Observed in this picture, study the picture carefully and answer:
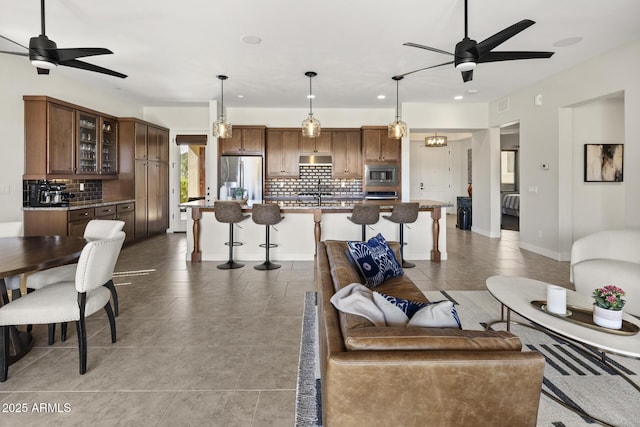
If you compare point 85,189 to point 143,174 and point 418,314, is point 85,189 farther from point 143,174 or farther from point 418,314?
point 418,314

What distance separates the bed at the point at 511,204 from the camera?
35.8 feet

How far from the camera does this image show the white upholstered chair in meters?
2.97

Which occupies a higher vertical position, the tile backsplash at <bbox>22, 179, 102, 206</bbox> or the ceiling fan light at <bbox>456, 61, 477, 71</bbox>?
the ceiling fan light at <bbox>456, 61, 477, 71</bbox>

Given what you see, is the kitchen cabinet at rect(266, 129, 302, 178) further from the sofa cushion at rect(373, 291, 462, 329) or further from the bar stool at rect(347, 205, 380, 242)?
the sofa cushion at rect(373, 291, 462, 329)

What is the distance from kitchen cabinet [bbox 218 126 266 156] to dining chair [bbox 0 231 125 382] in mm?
5281

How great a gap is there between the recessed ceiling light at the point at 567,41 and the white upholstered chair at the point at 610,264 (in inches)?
89.3

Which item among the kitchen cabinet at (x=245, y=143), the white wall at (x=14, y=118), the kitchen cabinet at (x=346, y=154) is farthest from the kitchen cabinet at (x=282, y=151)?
the white wall at (x=14, y=118)

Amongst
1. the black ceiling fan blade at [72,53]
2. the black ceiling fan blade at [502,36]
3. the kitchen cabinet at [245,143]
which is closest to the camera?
the black ceiling fan blade at [502,36]

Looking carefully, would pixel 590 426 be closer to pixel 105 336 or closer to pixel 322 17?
pixel 105 336

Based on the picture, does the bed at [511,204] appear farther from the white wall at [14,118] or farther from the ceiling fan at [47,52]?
the white wall at [14,118]

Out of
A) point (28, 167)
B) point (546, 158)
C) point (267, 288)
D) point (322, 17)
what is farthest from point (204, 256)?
point (546, 158)

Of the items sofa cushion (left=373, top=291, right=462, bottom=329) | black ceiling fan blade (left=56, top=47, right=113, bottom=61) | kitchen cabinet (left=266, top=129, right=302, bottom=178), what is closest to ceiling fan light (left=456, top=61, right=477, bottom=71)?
sofa cushion (left=373, top=291, right=462, bottom=329)

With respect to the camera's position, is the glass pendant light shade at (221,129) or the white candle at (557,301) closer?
the white candle at (557,301)

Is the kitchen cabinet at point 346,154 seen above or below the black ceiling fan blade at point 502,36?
below
